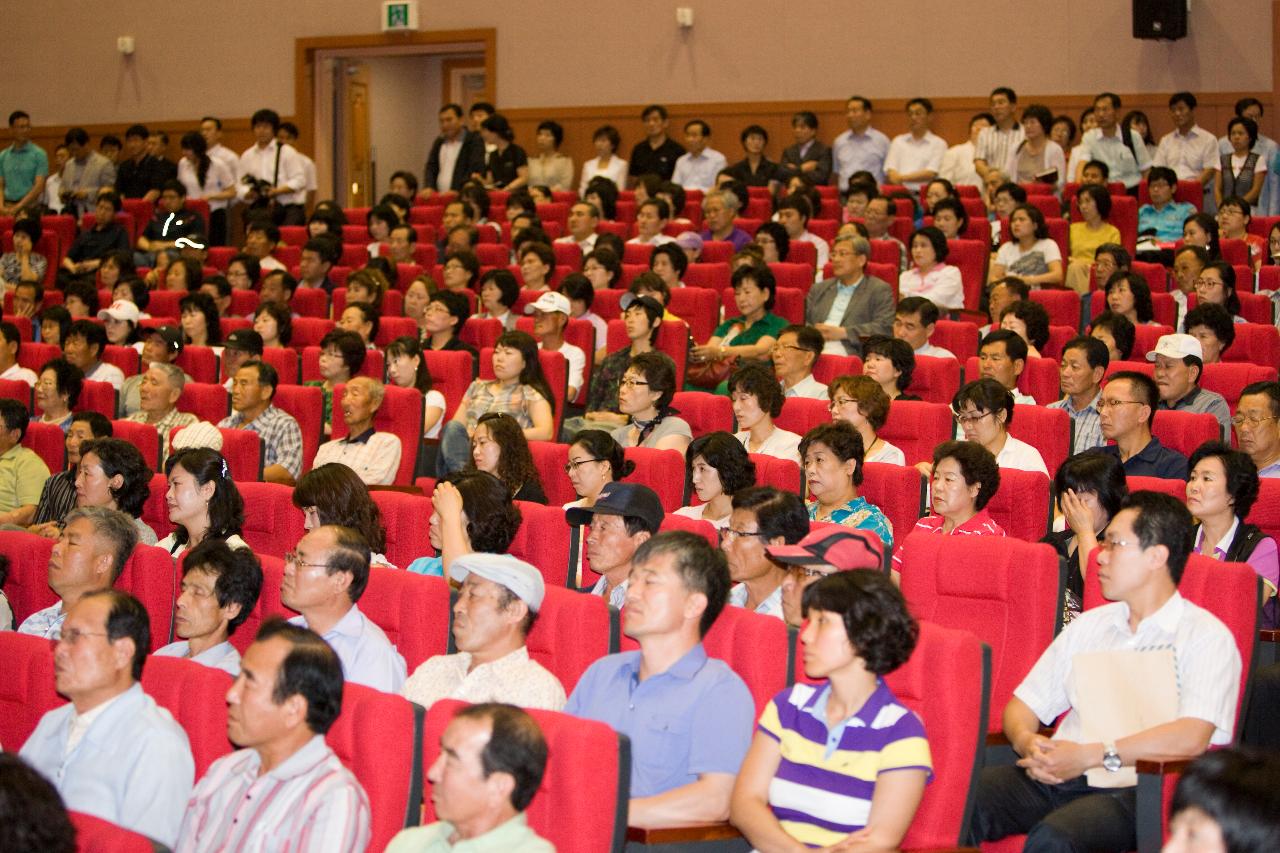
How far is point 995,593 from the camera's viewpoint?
3.16 metres

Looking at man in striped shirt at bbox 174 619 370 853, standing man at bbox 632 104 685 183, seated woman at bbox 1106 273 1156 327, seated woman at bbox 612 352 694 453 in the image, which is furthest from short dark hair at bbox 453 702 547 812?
standing man at bbox 632 104 685 183

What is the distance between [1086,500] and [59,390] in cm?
384

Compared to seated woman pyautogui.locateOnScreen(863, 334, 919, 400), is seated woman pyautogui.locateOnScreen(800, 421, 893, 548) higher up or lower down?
lower down

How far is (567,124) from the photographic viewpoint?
37.1 feet

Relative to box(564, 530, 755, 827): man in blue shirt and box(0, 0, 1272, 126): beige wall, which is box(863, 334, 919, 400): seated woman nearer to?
box(564, 530, 755, 827): man in blue shirt

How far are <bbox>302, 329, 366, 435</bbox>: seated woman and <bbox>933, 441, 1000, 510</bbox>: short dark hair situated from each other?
281cm

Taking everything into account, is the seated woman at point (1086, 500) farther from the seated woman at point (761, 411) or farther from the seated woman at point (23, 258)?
the seated woman at point (23, 258)

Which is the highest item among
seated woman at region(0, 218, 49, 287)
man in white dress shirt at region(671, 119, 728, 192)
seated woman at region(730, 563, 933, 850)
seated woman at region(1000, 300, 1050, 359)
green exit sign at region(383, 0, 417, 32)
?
green exit sign at region(383, 0, 417, 32)

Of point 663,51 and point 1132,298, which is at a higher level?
point 663,51

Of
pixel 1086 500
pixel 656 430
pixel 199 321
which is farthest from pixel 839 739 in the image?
pixel 199 321

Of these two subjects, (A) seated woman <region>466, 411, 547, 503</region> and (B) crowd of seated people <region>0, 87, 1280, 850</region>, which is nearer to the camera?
(B) crowd of seated people <region>0, 87, 1280, 850</region>

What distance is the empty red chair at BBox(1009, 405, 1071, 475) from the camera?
4812mm

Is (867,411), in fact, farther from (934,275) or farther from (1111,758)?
(934,275)

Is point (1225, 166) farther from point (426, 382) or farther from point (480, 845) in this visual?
point (480, 845)
